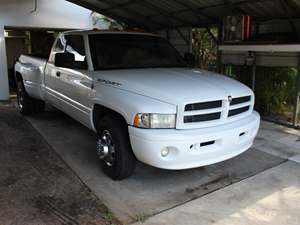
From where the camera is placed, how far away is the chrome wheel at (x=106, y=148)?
12.1ft

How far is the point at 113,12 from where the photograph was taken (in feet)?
32.0

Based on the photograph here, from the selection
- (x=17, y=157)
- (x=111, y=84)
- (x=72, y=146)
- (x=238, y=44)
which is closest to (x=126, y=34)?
(x=111, y=84)

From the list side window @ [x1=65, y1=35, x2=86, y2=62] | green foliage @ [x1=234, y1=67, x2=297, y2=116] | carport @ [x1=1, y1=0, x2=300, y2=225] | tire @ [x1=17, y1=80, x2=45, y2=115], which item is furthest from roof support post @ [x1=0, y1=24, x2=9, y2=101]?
green foliage @ [x1=234, y1=67, x2=297, y2=116]

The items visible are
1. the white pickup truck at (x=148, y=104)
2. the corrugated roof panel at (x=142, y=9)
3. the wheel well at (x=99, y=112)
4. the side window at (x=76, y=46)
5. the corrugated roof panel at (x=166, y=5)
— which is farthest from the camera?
the corrugated roof panel at (x=142, y=9)

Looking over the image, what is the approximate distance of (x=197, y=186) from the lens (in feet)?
12.0

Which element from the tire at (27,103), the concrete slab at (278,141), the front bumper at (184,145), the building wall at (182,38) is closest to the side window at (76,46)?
the front bumper at (184,145)

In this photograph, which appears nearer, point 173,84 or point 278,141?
point 173,84

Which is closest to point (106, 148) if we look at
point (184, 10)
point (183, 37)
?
point (184, 10)

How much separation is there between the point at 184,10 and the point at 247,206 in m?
5.72

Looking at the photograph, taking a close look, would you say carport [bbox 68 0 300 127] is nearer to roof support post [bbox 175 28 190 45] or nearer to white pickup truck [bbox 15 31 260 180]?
roof support post [bbox 175 28 190 45]

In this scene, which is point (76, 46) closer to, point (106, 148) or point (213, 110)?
point (106, 148)

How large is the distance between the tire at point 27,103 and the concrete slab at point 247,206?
493cm

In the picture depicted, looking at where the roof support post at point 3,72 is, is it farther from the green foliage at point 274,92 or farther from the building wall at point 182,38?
the green foliage at point 274,92

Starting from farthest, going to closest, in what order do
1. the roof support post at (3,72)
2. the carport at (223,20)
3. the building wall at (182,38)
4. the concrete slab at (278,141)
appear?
the building wall at (182,38) < the roof support post at (3,72) < the carport at (223,20) < the concrete slab at (278,141)
